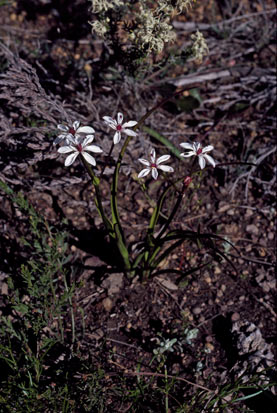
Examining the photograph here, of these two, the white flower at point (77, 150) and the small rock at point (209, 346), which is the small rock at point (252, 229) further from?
the white flower at point (77, 150)

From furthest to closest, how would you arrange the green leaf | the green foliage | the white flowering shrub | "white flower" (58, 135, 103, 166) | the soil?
the green leaf
the soil
the white flowering shrub
the green foliage
"white flower" (58, 135, 103, 166)

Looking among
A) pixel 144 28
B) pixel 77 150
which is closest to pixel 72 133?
pixel 77 150

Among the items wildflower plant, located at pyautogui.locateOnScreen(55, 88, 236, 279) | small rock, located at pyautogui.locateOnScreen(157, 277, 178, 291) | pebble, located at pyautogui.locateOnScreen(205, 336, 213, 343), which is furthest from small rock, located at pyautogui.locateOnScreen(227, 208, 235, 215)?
pebble, located at pyautogui.locateOnScreen(205, 336, 213, 343)

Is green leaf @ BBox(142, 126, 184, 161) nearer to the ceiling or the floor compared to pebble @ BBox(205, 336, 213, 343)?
nearer to the ceiling

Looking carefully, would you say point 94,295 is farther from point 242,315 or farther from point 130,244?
point 242,315

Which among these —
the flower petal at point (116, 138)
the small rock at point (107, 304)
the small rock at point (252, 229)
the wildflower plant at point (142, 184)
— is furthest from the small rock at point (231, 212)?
the flower petal at point (116, 138)

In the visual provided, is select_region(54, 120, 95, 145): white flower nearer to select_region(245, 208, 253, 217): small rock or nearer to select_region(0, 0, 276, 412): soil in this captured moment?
select_region(0, 0, 276, 412): soil

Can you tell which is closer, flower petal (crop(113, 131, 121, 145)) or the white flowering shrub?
flower petal (crop(113, 131, 121, 145))

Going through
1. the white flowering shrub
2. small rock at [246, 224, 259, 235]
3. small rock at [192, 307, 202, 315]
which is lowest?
small rock at [192, 307, 202, 315]
